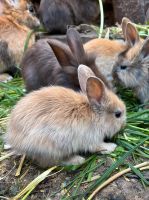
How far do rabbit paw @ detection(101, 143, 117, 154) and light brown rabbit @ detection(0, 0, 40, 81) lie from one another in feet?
8.29

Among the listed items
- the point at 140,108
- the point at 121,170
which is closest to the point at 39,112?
the point at 121,170

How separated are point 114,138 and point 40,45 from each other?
4.64 feet

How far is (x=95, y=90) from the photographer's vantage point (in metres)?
3.51

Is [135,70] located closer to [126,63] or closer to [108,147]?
[126,63]

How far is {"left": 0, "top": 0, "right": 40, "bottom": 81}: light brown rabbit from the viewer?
5.73 meters

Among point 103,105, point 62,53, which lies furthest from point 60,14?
point 103,105

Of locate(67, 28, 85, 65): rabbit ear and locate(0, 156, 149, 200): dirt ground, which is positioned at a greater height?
locate(67, 28, 85, 65): rabbit ear

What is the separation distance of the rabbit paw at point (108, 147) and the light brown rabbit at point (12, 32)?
2.53 m

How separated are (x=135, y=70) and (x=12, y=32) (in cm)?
211

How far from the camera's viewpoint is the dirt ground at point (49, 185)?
333 centimetres

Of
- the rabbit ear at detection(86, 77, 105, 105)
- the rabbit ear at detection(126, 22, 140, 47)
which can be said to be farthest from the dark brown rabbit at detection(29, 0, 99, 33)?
the rabbit ear at detection(86, 77, 105, 105)

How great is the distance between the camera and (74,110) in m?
3.49

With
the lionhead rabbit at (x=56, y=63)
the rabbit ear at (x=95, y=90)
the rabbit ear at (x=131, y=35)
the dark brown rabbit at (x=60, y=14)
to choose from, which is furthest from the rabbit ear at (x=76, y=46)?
the dark brown rabbit at (x=60, y=14)

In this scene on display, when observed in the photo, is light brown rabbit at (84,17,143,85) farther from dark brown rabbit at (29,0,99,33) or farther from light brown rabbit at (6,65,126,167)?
dark brown rabbit at (29,0,99,33)
